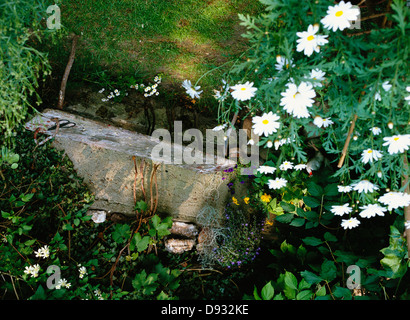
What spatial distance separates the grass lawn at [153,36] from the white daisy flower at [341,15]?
1473mm

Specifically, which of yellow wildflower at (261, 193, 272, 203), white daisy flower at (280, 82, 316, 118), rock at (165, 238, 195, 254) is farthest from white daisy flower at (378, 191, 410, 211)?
rock at (165, 238, 195, 254)

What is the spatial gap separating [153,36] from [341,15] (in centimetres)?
194

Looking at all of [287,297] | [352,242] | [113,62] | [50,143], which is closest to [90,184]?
[50,143]

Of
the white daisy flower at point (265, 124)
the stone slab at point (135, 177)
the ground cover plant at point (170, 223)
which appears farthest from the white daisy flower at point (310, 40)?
the stone slab at point (135, 177)

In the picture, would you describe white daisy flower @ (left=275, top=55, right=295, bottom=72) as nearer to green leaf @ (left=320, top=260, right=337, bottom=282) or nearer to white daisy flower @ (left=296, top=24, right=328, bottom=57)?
white daisy flower @ (left=296, top=24, right=328, bottom=57)

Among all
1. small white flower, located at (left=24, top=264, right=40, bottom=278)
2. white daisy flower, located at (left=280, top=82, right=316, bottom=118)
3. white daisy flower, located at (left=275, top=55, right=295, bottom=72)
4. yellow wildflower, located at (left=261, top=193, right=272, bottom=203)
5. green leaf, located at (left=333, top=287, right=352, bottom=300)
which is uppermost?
white daisy flower, located at (left=275, top=55, right=295, bottom=72)

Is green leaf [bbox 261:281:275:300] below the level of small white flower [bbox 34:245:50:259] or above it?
below

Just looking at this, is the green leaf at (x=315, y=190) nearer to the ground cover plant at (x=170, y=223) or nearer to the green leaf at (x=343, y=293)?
the ground cover plant at (x=170, y=223)

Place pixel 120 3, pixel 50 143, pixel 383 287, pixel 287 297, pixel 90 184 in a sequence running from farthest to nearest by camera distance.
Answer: pixel 90 184
pixel 50 143
pixel 120 3
pixel 287 297
pixel 383 287

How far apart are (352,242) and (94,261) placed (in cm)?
241

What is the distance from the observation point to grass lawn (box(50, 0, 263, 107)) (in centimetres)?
259

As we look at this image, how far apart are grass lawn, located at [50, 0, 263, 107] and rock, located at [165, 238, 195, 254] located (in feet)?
5.54

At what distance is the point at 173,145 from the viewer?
2.72 metres
